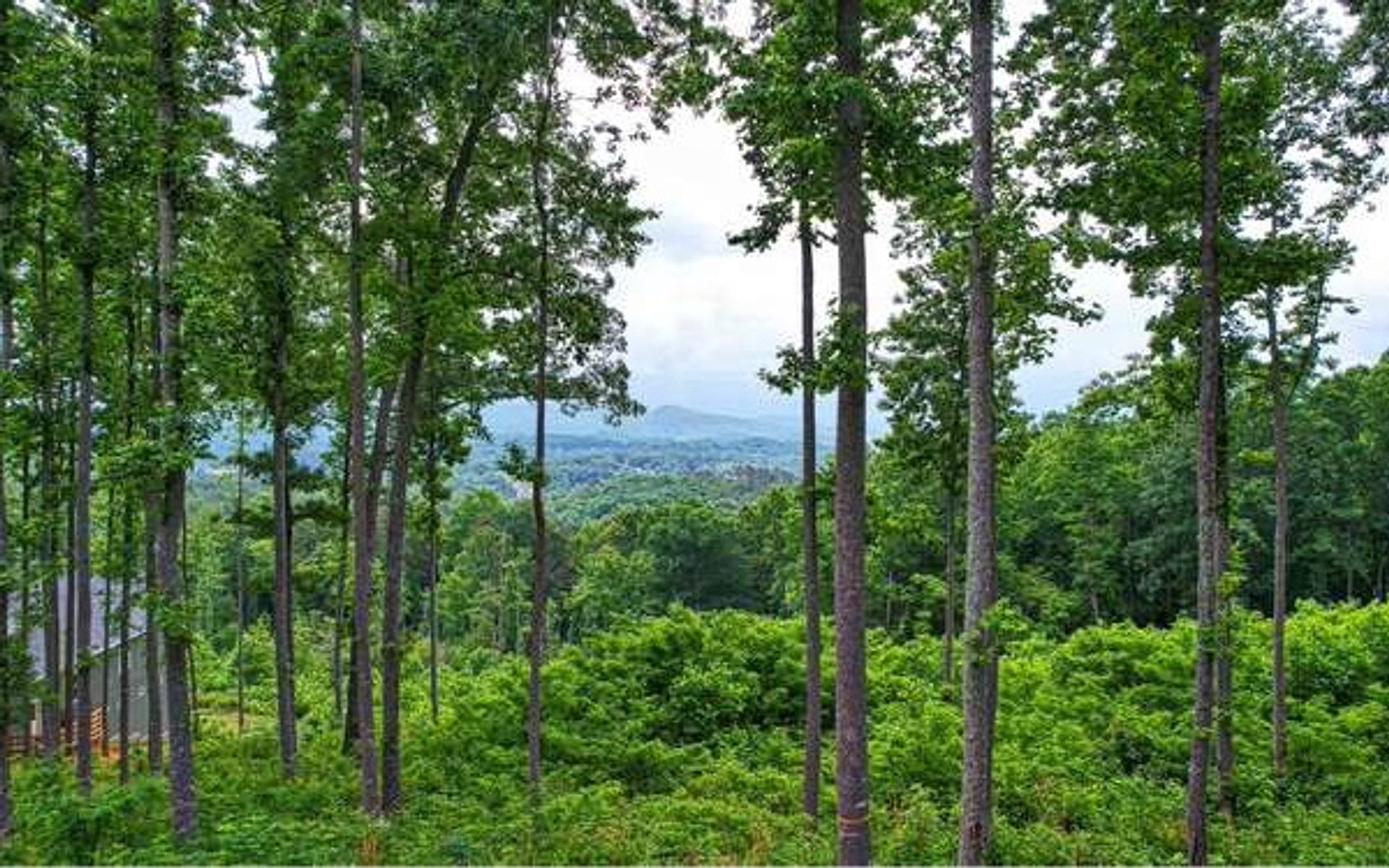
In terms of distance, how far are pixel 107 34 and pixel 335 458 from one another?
9542mm

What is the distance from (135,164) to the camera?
11.4m

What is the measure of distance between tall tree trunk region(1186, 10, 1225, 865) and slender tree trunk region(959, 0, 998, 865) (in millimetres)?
2665

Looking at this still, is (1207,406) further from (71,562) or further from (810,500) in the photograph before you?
(71,562)

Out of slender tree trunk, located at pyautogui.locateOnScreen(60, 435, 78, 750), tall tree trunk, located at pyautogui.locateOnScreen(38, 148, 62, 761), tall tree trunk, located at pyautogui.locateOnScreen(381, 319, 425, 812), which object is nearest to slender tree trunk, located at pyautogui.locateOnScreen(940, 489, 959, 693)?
tall tree trunk, located at pyautogui.locateOnScreen(381, 319, 425, 812)

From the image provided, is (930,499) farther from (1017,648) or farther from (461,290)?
(461,290)

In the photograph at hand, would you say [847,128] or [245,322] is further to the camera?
[245,322]

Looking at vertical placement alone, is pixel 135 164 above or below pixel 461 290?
above

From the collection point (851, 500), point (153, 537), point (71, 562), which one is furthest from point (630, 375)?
point (71, 562)

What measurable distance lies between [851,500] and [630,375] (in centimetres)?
593

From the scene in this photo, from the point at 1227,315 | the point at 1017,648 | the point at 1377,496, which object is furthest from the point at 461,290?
the point at 1377,496

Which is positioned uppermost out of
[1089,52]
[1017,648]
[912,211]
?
[1089,52]

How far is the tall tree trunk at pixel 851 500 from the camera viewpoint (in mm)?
8836

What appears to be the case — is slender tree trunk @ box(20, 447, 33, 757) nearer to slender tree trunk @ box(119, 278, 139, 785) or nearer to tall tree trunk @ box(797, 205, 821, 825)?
slender tree trunk @ box(119, 278, 139, 785)

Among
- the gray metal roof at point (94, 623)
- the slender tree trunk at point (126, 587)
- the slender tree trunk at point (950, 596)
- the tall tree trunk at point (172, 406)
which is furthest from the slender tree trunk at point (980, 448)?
the gray metal roof at point (94, 623)
